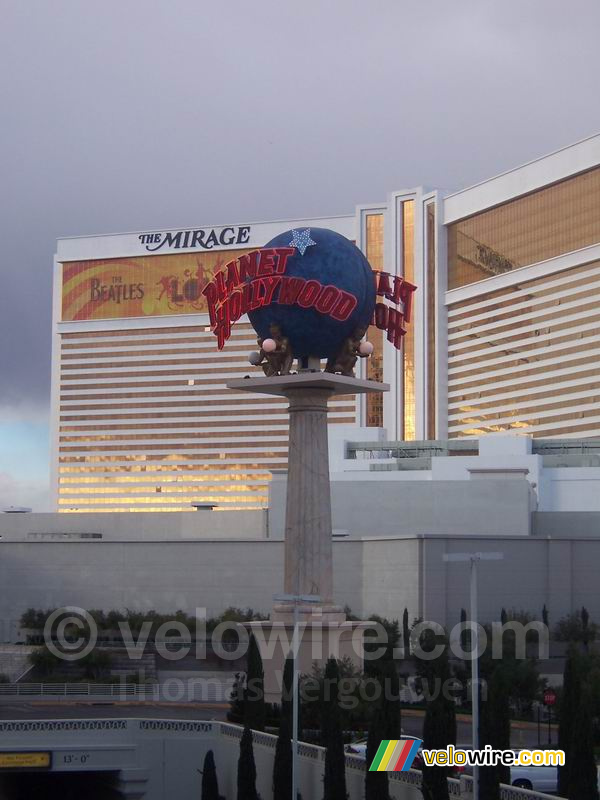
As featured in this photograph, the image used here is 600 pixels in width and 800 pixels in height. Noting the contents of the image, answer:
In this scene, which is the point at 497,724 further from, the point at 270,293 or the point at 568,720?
the point at 270,293

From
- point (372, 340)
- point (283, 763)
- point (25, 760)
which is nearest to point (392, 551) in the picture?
point (25, 760)

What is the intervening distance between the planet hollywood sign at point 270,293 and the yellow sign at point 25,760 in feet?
59.6

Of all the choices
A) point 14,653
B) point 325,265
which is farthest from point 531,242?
point 325,265

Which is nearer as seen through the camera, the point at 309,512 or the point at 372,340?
the point at 309,512

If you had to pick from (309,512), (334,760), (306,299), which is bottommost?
(334,760)

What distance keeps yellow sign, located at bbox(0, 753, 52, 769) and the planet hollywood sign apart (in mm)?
18171

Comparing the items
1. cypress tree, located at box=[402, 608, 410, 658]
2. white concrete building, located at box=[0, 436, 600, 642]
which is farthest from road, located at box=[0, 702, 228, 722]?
white concrete building, located at box=[0, 436, 600, 642]

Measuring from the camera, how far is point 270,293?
59719 mm

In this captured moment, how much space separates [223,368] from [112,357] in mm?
14227

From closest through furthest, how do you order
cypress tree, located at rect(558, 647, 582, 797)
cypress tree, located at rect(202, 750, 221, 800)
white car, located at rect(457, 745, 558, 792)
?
cypress tree, located at rect(558, 647, 582, 797) < white car, located at rect(457, 745, 558, 792) < cypress tree, located at rect(202, 750, 221, 800)

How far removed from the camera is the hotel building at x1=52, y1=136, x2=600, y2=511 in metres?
155

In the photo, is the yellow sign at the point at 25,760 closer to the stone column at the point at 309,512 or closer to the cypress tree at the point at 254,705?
the cypress tree at the point at 254,705

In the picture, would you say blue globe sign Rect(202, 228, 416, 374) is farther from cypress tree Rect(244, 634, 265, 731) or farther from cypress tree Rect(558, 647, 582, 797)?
cypress tree Rect(558, 647, 582, 797)

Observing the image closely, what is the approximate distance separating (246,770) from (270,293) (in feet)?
64.7
